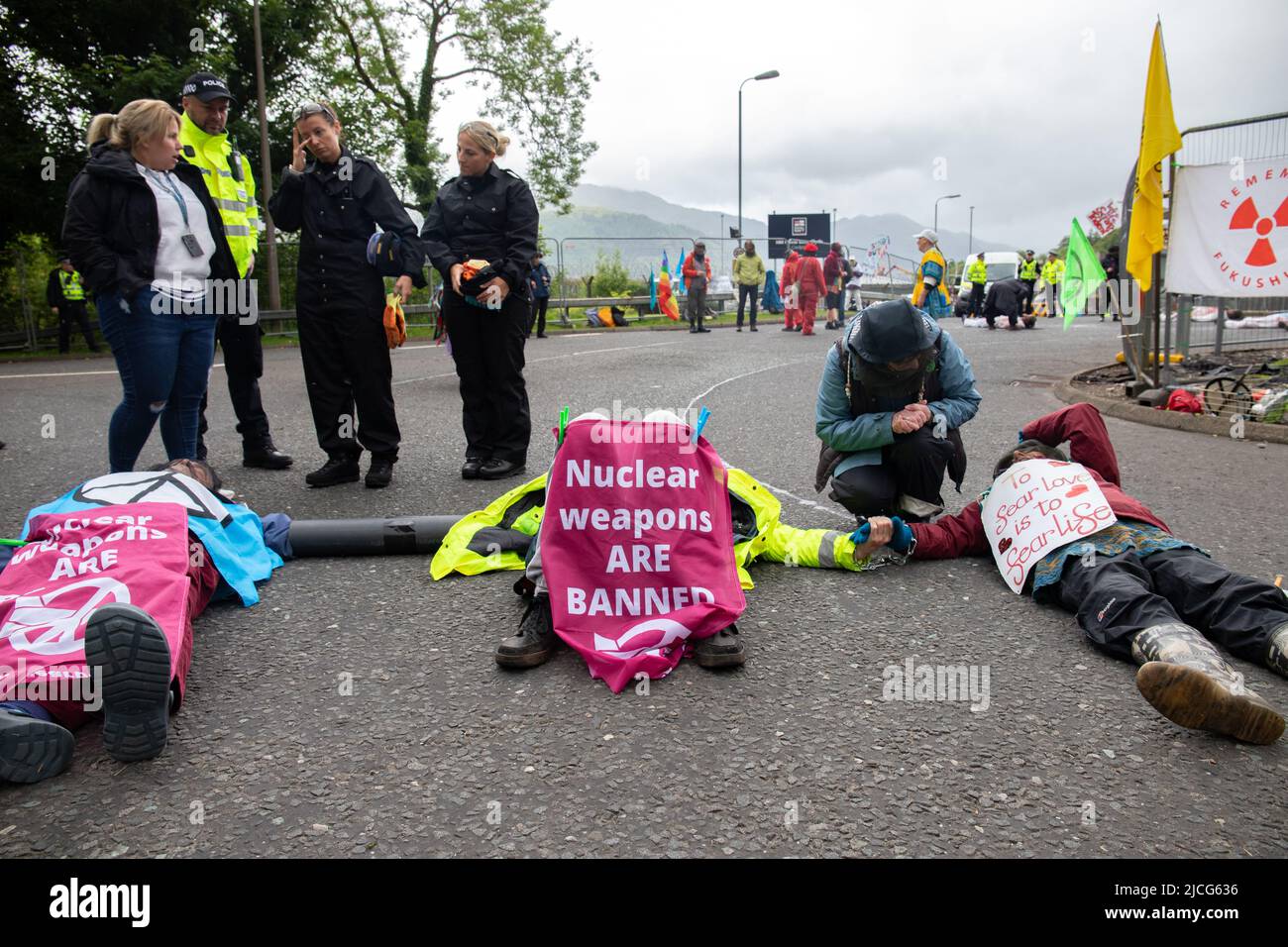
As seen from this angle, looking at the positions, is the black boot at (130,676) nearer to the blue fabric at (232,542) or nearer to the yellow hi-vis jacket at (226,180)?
the blue fabric at (232,542)

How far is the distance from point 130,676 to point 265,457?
13.7 feet

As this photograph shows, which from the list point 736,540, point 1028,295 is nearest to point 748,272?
point 1028,295

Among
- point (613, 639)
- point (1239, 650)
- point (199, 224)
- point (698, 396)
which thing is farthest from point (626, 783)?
point (698, 396)

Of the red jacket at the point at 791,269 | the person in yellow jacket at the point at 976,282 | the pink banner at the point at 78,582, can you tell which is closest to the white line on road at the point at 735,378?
the pink banner at the point at 78,582

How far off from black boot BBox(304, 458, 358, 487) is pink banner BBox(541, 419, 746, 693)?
2928mm

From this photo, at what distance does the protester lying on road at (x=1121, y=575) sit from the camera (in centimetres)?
254

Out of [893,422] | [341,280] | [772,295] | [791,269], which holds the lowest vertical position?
[893,422]

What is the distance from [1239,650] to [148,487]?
401 cm

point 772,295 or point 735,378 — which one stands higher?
point 772,295

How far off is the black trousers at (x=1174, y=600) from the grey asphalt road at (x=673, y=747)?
0.39 ft

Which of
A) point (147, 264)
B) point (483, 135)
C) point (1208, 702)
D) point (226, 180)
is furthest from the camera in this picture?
point (226, 180)

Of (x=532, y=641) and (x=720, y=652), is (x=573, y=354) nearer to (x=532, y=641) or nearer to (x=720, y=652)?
(x=532, y=641)

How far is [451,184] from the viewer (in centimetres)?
584

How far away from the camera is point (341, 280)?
563 centimetres
